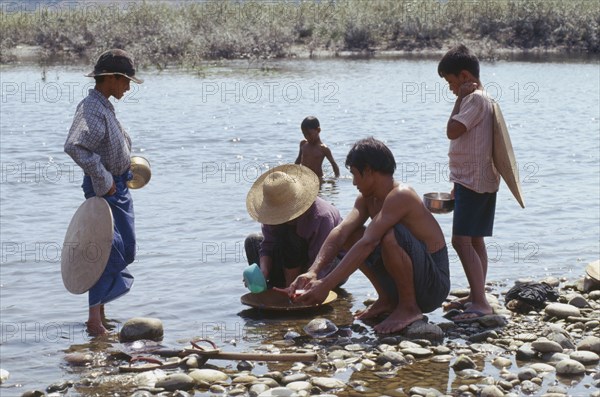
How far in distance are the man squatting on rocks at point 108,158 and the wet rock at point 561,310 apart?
2.62 metres

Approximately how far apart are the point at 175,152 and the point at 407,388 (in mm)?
9955

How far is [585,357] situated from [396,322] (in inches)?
45.3

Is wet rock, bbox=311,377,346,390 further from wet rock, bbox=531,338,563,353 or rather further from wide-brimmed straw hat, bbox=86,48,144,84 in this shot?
wide-brimmed straw hat, bbox=86,48,144,84

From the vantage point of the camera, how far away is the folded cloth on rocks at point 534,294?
6422mm

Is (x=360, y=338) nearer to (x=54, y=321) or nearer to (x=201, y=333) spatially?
(x=201, y=333)

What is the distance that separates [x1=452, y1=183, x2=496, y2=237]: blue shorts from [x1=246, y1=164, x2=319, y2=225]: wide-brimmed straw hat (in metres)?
0.96

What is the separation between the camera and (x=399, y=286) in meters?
6.01

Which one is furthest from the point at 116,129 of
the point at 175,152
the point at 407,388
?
the point at 175,152

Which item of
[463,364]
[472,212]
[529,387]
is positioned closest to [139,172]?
[472,212]

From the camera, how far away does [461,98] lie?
20.4ft

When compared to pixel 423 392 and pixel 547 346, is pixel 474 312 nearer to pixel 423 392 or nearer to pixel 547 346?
pixel 547 346

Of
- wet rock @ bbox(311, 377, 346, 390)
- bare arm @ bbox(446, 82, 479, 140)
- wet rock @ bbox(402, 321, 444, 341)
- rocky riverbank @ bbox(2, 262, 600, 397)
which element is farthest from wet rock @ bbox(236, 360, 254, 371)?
bare arm @ bbox(446, 82, 479, 140)

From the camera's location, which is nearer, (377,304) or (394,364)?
(394,364)

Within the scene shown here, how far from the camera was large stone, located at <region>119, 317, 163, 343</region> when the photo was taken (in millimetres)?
6086
